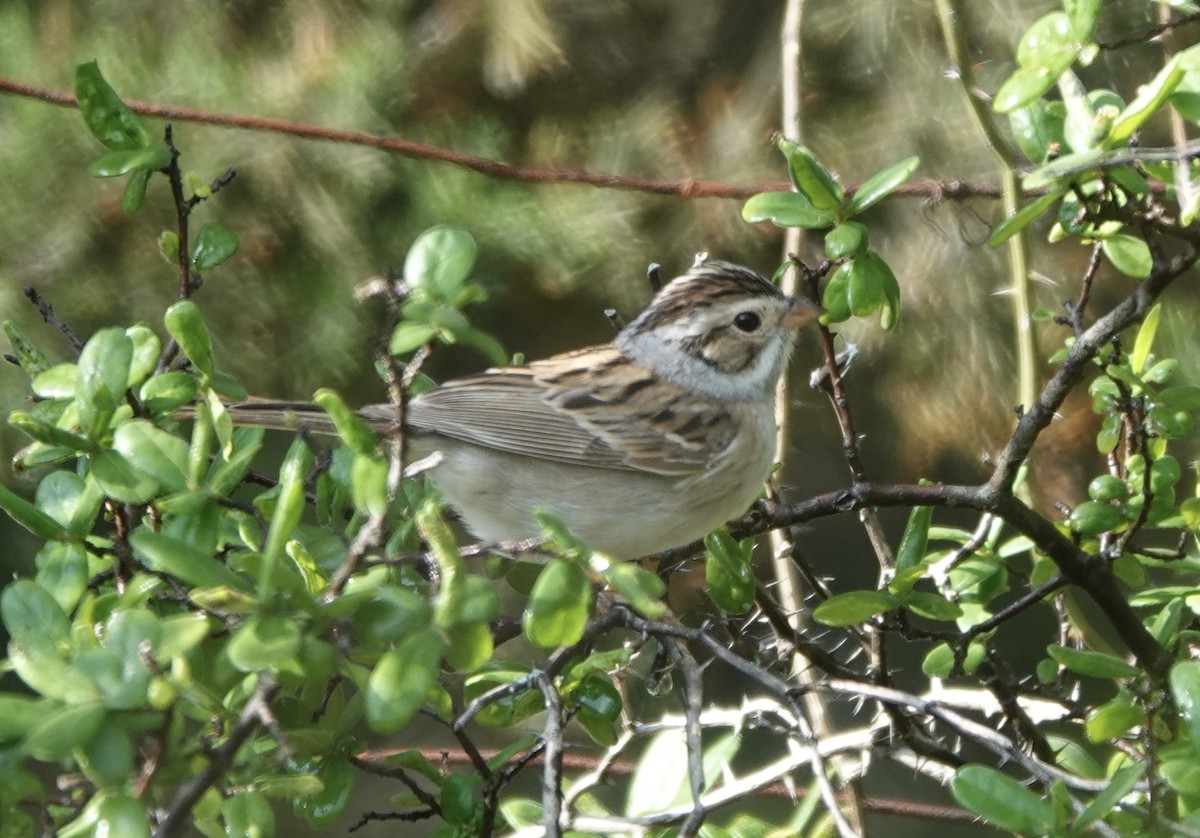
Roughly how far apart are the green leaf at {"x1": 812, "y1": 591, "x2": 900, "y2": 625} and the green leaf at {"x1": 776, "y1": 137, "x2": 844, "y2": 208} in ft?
1.66

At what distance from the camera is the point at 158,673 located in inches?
45.8

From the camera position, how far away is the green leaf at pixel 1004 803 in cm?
137

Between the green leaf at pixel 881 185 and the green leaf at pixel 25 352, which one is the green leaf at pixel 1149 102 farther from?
the green leaf at pixel 25 352

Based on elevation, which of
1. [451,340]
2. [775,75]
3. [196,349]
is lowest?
[775,75]

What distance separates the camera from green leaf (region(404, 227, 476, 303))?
5.18 feet

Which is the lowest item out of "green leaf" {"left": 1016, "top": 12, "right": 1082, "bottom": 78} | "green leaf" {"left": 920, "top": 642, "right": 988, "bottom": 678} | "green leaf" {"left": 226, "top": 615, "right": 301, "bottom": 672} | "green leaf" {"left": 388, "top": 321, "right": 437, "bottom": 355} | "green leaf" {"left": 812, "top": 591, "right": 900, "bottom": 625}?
"green leaf" {"left": 920, "top": 642, "right": 988, "bottom": 678}

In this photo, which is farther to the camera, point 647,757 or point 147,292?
point 147,292

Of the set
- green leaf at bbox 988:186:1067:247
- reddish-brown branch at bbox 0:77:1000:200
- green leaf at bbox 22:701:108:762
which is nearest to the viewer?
green leaf at bbox 22:701:108:762

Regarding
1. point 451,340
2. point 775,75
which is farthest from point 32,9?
point 451,340

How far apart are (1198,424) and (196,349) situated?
7.55 feet

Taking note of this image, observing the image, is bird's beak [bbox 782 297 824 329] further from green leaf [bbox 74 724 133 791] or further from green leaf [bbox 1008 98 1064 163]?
green leaf [bbox 74 724 133 791]

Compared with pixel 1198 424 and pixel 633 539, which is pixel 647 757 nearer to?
pixel 633 539

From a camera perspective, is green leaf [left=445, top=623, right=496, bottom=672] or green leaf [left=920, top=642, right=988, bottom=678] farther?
green leaf [left=920, top=642, right=988, bottom=678]

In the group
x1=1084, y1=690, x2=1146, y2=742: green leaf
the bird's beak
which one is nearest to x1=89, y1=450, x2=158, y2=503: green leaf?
x1=1084, y1=690, x2=1146, y2=742: green leaf
